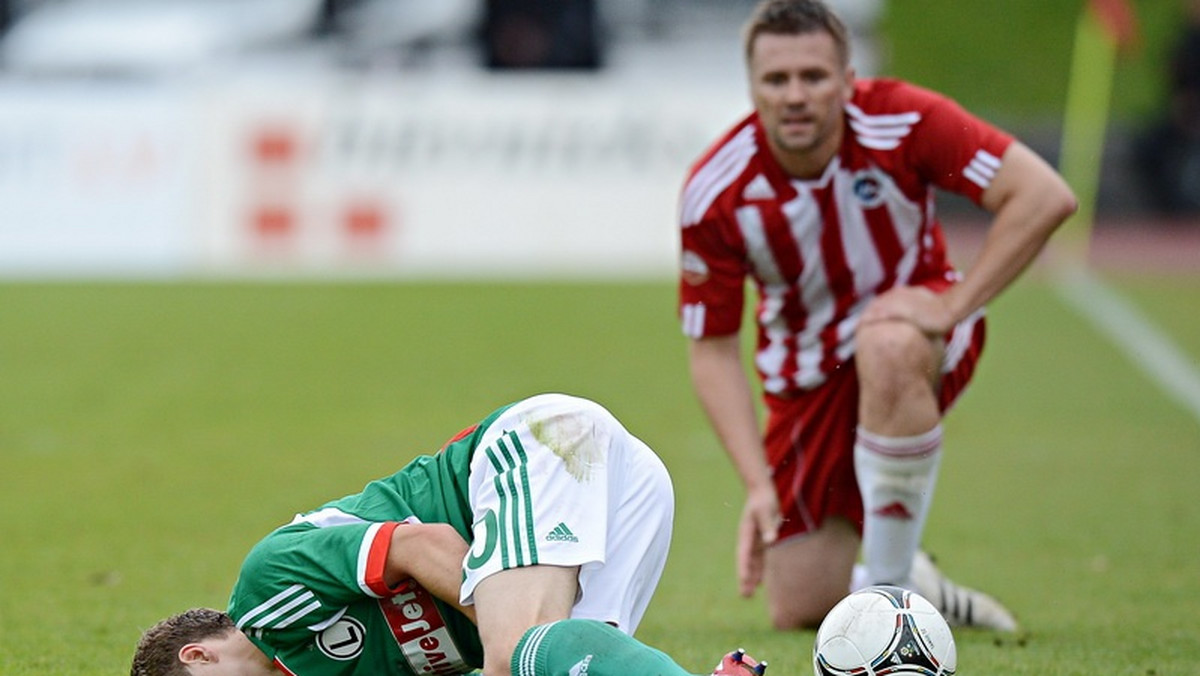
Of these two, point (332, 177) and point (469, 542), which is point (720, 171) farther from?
point (332, 177)

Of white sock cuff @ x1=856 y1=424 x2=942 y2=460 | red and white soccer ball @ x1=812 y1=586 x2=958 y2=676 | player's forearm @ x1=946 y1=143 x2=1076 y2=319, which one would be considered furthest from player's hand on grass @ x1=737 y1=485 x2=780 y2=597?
red and white soccer ball @ x1=812 y1=586 x2=958 y2=676

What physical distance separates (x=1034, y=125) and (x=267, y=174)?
29.2 ft

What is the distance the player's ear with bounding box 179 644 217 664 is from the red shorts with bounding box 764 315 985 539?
2.52 m

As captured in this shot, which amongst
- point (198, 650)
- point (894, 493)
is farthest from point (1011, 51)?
point (198, 650)

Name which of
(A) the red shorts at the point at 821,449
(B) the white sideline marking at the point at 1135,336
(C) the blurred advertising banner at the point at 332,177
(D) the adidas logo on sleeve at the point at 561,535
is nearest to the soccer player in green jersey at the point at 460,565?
(D) the adidas logo on sleeve at the point at 561,535

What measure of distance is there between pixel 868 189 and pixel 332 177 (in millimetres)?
12799

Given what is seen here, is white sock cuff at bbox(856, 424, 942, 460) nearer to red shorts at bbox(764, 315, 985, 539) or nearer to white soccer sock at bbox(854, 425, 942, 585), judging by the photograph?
white soccer sock at bbox(854, 425, 942, 585)

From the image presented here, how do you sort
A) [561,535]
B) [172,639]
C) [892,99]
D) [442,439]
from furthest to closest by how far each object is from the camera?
1. [442,439]
2. [892,99]
3. [172,639]
4. [561,535]

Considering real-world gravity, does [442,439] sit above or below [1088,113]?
above

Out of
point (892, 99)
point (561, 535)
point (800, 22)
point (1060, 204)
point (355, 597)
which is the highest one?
point (800, 22)

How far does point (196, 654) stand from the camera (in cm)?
425

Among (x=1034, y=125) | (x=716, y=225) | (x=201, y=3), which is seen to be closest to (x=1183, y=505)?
(x=716, y=225)

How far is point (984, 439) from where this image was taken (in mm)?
9898

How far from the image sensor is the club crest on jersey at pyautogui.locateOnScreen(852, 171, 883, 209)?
5.93 metres
